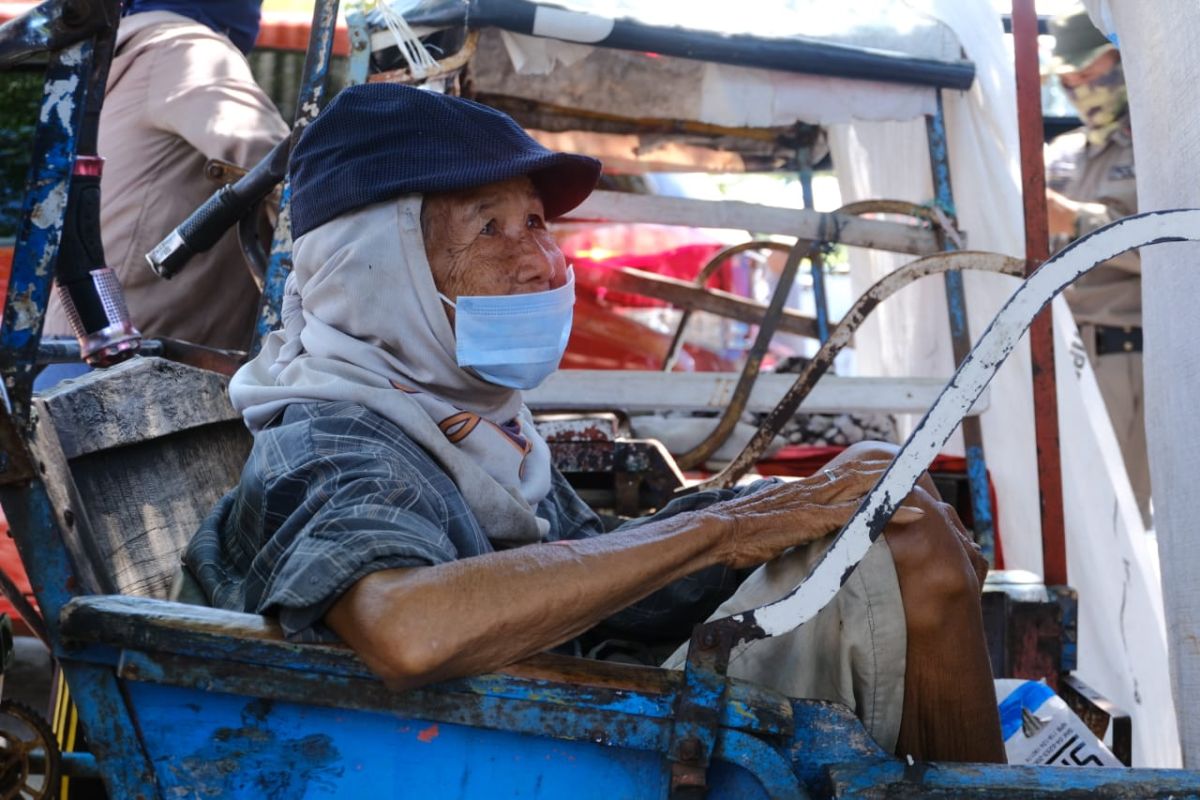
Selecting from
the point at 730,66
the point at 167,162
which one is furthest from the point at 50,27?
the point at 730,66

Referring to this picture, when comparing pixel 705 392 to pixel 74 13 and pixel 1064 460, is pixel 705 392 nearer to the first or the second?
pixel 1064 460

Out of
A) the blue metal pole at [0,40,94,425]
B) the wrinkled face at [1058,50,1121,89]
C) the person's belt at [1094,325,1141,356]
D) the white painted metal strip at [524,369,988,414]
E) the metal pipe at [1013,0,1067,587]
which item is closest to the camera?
the blue metal pole at [0,40,94,425]

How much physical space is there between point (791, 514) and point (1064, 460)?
7.74ft

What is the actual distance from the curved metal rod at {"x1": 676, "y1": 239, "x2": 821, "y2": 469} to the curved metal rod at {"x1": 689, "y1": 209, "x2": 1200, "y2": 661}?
190 cm

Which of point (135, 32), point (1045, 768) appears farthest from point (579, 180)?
point (135, 32)

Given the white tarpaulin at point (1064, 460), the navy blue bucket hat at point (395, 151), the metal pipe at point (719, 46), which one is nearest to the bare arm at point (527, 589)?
the navy blue bucket hat at point (395, 151)

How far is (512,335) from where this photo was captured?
1796mm

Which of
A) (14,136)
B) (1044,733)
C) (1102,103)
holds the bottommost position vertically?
(1044,733)

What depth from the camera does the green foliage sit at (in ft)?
11.0

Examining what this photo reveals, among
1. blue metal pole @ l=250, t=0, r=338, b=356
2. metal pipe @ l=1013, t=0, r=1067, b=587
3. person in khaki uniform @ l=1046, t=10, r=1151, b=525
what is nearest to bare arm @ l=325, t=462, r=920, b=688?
metal pipe @ l=1013, t=0, r=1067, b=587

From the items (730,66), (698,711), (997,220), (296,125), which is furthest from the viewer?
(997,220)

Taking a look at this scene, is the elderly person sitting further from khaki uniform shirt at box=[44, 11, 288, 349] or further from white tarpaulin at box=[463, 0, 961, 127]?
white tarpaulin at box=[463, 0, 961, 127]

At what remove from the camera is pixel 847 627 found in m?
1.58

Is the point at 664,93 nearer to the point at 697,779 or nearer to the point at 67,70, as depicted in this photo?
the point at 67,70
